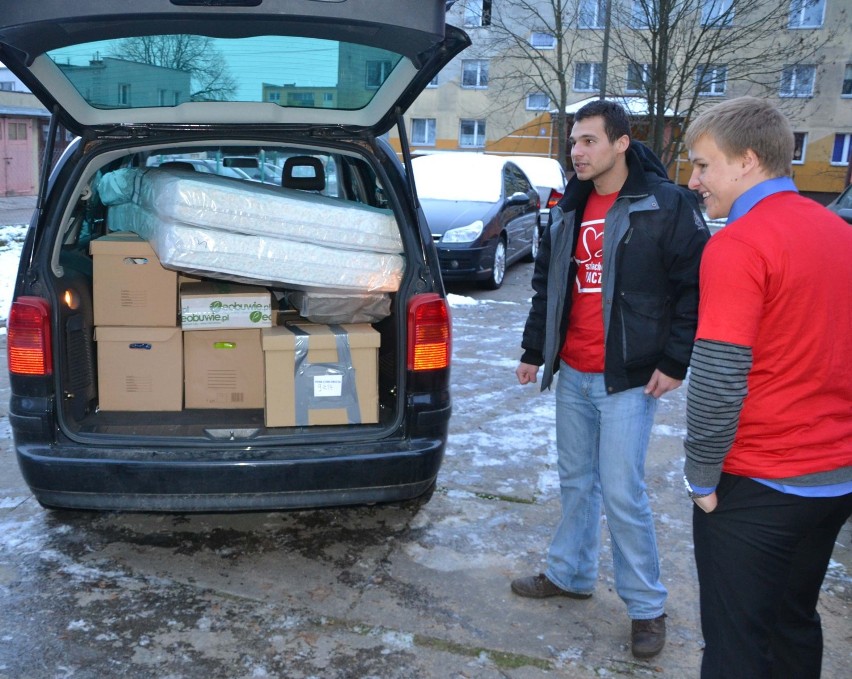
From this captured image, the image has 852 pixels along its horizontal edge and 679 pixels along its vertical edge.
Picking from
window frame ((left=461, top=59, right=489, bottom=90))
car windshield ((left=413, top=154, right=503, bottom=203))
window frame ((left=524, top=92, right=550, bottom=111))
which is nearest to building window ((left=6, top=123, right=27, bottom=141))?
window frame ((left=461, top=59, right=489, bottom=90))

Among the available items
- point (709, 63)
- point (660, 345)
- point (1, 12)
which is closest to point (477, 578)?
point (660, 345)

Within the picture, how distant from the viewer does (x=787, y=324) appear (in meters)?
2.05

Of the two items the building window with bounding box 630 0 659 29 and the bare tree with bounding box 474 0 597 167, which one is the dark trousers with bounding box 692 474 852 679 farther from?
the bare tree with bounding box 474 0 597 167

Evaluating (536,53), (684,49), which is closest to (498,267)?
(684,49)

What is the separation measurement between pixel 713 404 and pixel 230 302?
246 centimetres

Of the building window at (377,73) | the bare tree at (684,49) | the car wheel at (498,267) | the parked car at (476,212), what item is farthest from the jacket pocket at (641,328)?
the bare tree at (684,49)

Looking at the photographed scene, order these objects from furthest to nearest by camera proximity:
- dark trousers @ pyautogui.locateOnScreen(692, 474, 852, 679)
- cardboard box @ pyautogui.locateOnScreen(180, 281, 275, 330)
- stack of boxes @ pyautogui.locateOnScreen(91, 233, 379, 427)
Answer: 1. cardboard box @ pyautogui.locateOnScreen(180, 281, 275, 330)
2. stack of boxes @ pyautogui.locateOnScreen(91, 233, 379, 427)
3. dark trousers @ pyautogui.locateOnScreen(692, 474, 852, 679)

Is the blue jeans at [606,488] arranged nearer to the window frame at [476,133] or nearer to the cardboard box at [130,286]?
the cardboard box at [130,286]

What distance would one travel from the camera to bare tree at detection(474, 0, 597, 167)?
99.1ft

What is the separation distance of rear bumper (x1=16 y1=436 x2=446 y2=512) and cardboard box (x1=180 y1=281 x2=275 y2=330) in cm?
67

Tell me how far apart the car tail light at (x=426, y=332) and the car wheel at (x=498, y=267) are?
23.3 ft

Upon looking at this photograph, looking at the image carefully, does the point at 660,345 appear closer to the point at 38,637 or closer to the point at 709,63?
the point at 38,637

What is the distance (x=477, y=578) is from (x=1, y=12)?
273 centimetres

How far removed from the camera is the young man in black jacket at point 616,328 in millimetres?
2938
